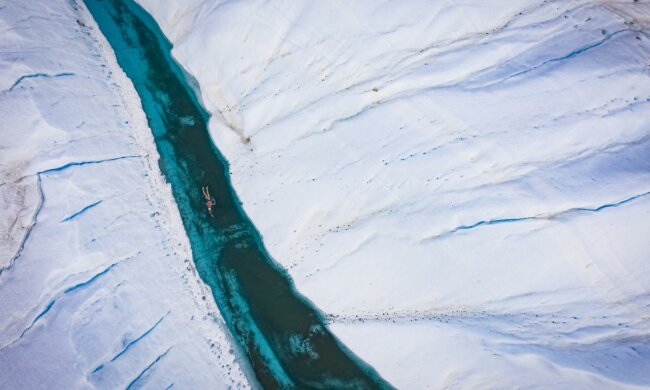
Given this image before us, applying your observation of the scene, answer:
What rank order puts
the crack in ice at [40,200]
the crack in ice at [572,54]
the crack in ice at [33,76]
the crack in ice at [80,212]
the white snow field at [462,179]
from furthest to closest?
the crack in ice at [33,76]
the crack in ice at [80,212]
the crack in ice at [572,54]
the crack in ice at [40,200]
the white snow field at [462,179]

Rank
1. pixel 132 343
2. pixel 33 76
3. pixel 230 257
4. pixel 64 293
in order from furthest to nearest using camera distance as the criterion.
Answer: pixel 33 76 → pixel 230 257 → pixel 64 293 → pixel 132 343

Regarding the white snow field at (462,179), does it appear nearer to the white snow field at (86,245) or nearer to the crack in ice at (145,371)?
the white snow field at (86,245)

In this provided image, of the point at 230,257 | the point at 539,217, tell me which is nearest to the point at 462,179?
the point at 539,217

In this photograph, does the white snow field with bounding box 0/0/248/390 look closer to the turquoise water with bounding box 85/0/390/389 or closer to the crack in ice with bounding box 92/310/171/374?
the crack in ice with bounding box 92/310/171/374

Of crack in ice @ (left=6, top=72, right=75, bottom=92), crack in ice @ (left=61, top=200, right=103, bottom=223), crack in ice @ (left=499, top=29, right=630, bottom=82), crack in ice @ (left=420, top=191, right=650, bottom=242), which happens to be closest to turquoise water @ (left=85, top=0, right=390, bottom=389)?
crack in ice @ (left=6, top=72, right=75, bottom=92)

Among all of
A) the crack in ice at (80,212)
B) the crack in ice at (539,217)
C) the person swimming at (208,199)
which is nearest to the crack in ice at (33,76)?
the crack in ice at (80,212)

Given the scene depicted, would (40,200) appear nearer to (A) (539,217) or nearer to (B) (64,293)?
(B) (64,293)

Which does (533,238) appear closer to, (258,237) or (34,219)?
(258,237)
